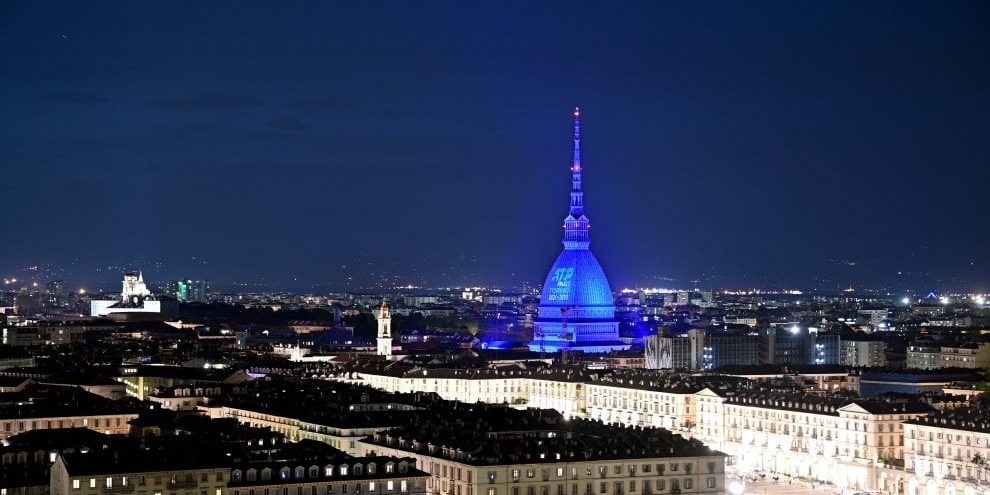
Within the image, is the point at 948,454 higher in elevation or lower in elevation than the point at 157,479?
higher

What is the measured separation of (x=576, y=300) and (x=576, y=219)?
9.32 m

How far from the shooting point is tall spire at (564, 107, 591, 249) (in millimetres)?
191250

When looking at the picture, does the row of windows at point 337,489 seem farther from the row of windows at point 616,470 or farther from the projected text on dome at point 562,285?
the projected text on dome at point 562,285

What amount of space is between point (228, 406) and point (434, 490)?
93.3 ft

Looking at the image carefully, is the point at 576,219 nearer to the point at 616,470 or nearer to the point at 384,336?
the point at 384,336

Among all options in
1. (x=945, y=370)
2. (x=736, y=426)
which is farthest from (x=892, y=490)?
(x=945, y=370)

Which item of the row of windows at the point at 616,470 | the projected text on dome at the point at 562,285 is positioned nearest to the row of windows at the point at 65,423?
the row of windows at the point at 616,470

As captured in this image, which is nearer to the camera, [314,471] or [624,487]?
[314,471]

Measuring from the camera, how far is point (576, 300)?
610 ft

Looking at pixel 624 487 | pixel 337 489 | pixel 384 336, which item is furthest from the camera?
pixel 384 336

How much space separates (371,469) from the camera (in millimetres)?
64625

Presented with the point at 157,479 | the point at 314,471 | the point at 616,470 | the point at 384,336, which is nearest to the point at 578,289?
the point at 384,336

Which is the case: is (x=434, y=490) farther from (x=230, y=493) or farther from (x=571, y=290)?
(x=571, y=290)

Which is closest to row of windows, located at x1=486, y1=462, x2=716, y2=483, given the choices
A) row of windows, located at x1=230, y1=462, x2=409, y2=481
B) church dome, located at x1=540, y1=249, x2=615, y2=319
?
row of windows, located at x1=230, y1=462, x2=409, y2=481
